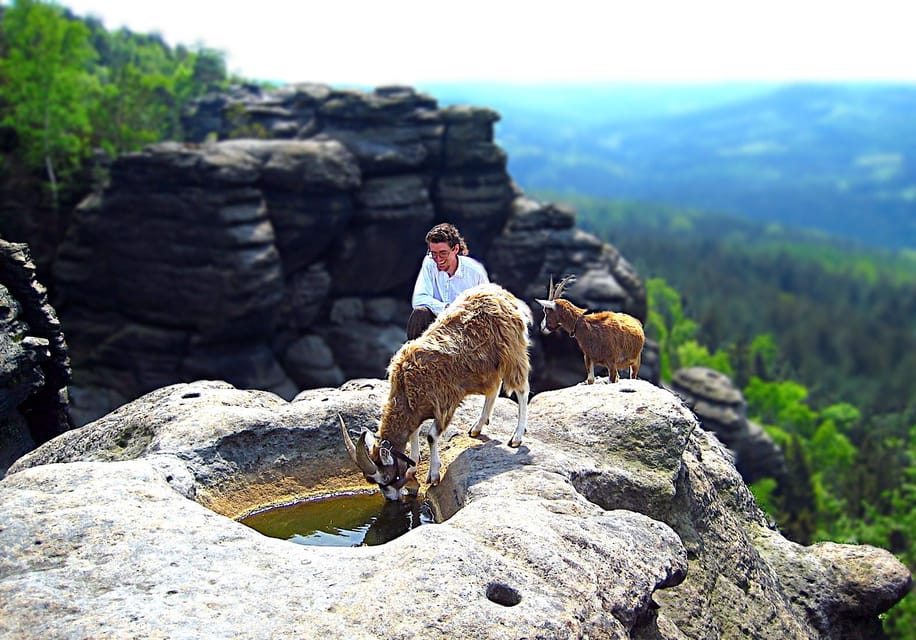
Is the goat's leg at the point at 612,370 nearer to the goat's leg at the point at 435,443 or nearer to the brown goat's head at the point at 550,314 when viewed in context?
the brown goat's head at the point at 550,314

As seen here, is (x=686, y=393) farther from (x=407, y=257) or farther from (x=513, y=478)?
(x=513, y=478)

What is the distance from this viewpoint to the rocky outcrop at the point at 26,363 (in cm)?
1313

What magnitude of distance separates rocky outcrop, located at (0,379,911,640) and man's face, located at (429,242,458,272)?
7.59 ft

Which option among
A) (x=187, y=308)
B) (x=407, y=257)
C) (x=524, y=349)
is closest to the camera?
(x=524, y=349)

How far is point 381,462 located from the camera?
10.4 meters

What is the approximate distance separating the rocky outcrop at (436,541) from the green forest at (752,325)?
669 cm

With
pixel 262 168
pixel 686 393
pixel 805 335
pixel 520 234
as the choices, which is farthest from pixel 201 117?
pixel 805 335

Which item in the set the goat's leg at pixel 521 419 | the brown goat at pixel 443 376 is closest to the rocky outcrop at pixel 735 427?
the goat's leg at pixel 521 419

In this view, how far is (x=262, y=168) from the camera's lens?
47.3 metres

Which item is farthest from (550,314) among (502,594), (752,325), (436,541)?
(752,325)

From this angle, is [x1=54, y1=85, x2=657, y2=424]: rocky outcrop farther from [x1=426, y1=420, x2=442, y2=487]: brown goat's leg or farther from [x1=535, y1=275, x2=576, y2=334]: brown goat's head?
[x1=426, y1=420, x2=442, y2=487]: brown goat's leg

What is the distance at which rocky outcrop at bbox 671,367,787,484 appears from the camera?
53.8 metres

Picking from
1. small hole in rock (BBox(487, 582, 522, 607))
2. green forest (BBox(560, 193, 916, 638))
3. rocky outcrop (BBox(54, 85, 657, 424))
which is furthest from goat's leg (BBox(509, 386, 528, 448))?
rocky outcrop (BBox(54, 85, 657, 424))

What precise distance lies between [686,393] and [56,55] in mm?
44464
